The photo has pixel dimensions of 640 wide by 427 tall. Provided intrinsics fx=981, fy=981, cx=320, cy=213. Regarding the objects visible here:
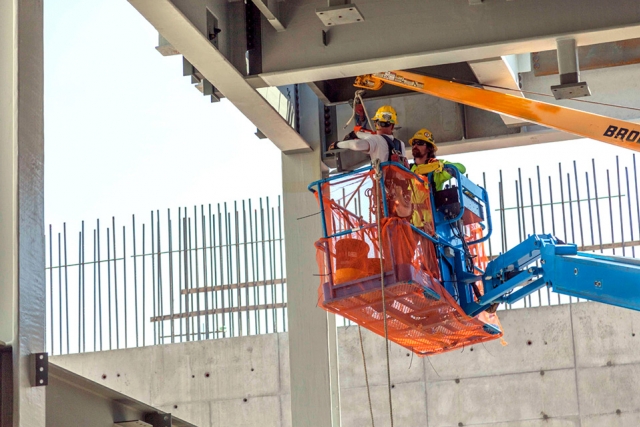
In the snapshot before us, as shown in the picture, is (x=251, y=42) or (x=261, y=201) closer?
(x=251, y=42)

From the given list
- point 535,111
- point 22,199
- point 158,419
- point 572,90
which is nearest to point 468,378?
point 535,111

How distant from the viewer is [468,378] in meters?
16.9

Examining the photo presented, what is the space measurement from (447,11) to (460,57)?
1.62 feet

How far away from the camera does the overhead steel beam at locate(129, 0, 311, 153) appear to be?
937 cm

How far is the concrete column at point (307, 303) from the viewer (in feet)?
41.2

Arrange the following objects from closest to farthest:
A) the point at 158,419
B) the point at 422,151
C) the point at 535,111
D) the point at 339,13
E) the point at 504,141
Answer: the point at 158,419, the point at 339,13, the point at 535,111, the point at 422,151, the point at 504,141

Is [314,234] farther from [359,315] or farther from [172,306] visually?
[172,306]

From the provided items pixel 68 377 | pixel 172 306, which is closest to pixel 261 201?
pixel 172 306

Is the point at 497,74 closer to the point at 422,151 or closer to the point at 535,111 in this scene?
the point at 535,111

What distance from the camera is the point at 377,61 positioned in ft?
34.0

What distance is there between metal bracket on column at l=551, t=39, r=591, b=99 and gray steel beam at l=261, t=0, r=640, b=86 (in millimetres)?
111

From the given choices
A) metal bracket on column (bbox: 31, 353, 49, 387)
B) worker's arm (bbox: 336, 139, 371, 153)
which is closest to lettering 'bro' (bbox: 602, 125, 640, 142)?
worker's arm (bbox: 336, 139, 371, 153)

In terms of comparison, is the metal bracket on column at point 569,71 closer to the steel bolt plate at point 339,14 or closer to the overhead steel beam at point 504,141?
the steel bolt plate at point 339,14

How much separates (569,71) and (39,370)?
20.0 ft
